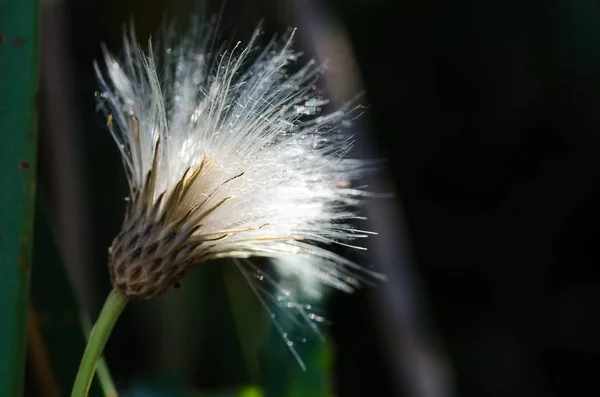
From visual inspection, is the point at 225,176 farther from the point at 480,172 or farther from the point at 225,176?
the point at 480,172

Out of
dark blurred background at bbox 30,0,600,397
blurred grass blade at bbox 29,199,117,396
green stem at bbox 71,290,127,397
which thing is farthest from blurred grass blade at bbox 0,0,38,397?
Result: dark blurred background at bbox 30,0,600,397

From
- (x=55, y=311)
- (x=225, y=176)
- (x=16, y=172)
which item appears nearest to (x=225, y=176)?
(x=225, y=176)

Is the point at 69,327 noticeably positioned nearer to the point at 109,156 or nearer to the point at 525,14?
the point at 109,156

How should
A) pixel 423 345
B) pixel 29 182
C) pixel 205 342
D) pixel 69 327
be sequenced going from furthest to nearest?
pixel 205 342 → pixel 423 345 → pixel 69 327 → pixel 29 182

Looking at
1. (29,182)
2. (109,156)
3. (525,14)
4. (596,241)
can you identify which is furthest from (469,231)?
(29,182)

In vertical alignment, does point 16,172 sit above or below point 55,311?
above

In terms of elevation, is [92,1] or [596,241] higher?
[92,1]

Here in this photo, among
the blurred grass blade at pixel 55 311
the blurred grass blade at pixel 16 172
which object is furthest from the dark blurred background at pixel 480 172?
the blurred grass blade at pixel 16 172
